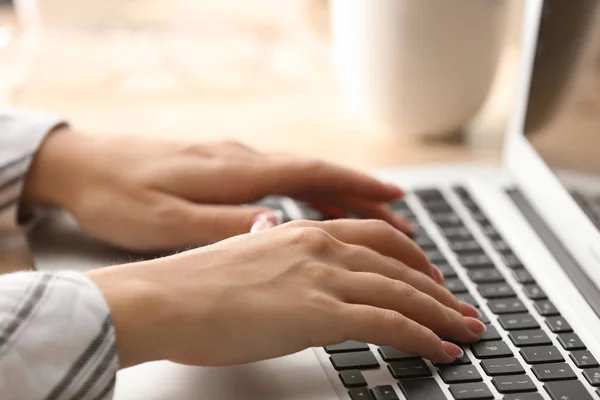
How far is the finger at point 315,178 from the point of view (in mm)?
725

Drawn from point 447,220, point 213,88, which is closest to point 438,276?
point 447,220

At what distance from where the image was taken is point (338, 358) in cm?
→ 56

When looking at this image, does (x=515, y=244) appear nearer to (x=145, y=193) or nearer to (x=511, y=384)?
(x=511, y=384)

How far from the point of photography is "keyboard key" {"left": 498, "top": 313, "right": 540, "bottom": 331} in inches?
23.5

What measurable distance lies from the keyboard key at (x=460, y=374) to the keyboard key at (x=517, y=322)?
0.06 metres

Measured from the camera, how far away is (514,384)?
54 centimetres

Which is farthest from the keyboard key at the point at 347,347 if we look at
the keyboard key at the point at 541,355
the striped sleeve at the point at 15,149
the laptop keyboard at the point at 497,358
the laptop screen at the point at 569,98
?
the striped sleeve at the point at 15,149

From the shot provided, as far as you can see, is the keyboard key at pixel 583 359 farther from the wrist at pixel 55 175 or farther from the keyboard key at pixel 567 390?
the wrist at pixel 55 175

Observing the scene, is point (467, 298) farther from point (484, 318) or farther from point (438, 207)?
point (438, 207)

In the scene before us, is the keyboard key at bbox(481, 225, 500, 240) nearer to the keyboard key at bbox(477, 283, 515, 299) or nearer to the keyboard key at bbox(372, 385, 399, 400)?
the keyboard key at bbox(477, 283, 515, 299)

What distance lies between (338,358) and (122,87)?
61cm

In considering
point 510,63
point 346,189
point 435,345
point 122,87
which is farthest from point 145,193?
point 510,63

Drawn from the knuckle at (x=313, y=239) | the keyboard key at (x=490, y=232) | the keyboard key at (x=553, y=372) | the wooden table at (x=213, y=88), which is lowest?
the keyboard key at (x=553, y=372)

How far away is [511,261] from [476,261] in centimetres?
3
